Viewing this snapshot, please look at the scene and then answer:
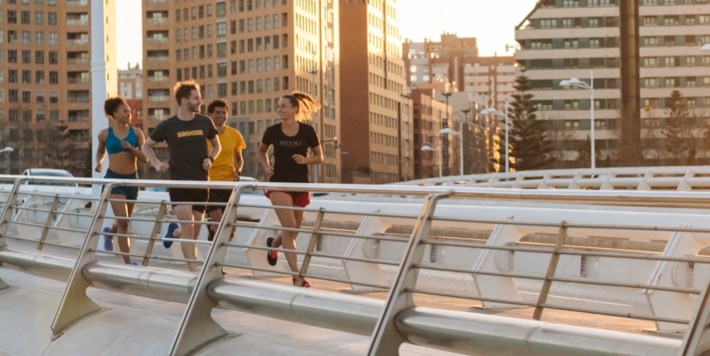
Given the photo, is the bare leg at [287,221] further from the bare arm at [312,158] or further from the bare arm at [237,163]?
the bare arm at [237,163]

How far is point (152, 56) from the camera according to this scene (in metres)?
196

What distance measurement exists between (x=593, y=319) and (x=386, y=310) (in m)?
4.43

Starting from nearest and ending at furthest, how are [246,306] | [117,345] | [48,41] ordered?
1. [246,306]
2. [117,345]
3. [48,41]

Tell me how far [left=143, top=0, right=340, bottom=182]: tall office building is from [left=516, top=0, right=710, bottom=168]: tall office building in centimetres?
2859

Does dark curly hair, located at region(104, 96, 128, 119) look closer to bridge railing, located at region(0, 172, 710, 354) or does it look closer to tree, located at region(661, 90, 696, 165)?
bridge railing, located at region(0, 172, 710, 354)

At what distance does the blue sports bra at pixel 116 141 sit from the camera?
14.0 m

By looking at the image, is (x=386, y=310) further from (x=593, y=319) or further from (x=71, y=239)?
(x=71, y=239)

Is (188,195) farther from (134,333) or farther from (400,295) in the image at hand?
(400,295)

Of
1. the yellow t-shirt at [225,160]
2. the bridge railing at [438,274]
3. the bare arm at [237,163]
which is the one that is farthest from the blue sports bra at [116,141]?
the bridge railing at [438,274]

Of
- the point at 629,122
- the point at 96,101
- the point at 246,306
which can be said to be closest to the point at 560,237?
the point at 246,306

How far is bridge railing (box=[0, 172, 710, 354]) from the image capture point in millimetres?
5461

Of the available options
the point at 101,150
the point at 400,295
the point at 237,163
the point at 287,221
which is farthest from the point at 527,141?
the point at 400,295

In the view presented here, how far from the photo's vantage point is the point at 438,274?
15.1 m

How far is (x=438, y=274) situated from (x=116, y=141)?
3877 millimetres
